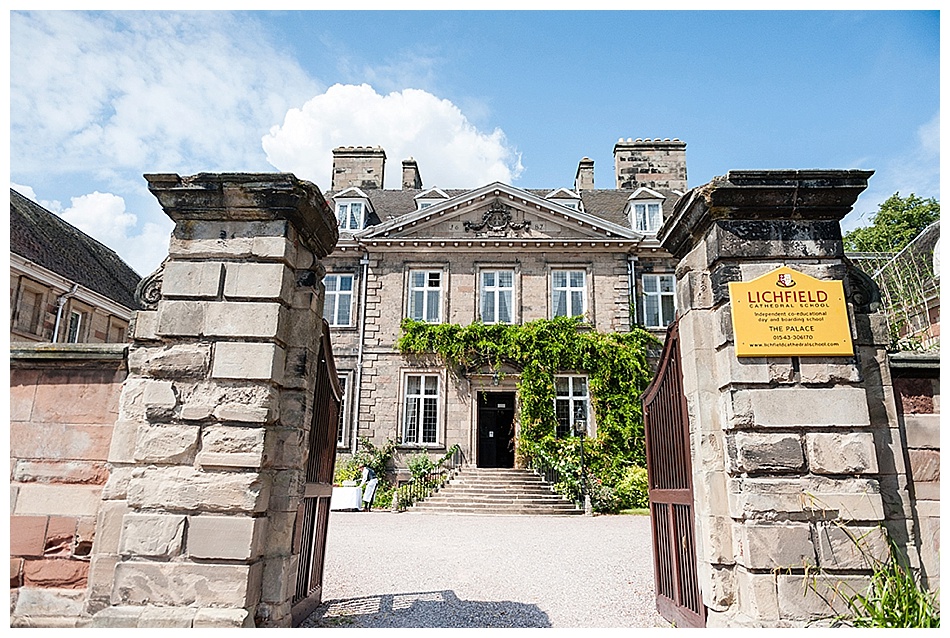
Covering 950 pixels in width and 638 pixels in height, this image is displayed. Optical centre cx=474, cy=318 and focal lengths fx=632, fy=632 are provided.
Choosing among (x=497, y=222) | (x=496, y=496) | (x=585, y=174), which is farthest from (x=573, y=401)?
(x=585, y=174)

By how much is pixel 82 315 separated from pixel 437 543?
14963mm

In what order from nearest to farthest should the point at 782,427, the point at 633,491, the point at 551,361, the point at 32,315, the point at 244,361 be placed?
1. the point at 782,427
2. the point at 244,361
3. the point at 633,491
4. the point at 32,315
5. the point at 551,361

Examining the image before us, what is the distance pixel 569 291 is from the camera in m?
18.8

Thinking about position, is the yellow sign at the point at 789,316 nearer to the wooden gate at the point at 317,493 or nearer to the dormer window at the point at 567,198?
the wooden gate at the point at 317,493

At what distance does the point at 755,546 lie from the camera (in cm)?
386

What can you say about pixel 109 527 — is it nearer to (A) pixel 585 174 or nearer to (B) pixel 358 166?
(B) pixel 358 166

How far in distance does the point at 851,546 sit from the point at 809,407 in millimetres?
856

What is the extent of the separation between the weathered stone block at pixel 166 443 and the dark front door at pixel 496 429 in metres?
14.5

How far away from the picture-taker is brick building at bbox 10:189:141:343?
655 inches

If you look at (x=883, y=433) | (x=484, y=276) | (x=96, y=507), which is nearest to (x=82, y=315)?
(x=484, y=276)

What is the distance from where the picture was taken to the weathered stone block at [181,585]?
12.6 feet

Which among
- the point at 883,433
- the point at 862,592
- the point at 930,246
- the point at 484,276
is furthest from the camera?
the point at 484,276

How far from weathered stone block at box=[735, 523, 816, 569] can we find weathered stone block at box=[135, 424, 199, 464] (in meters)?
3.53
